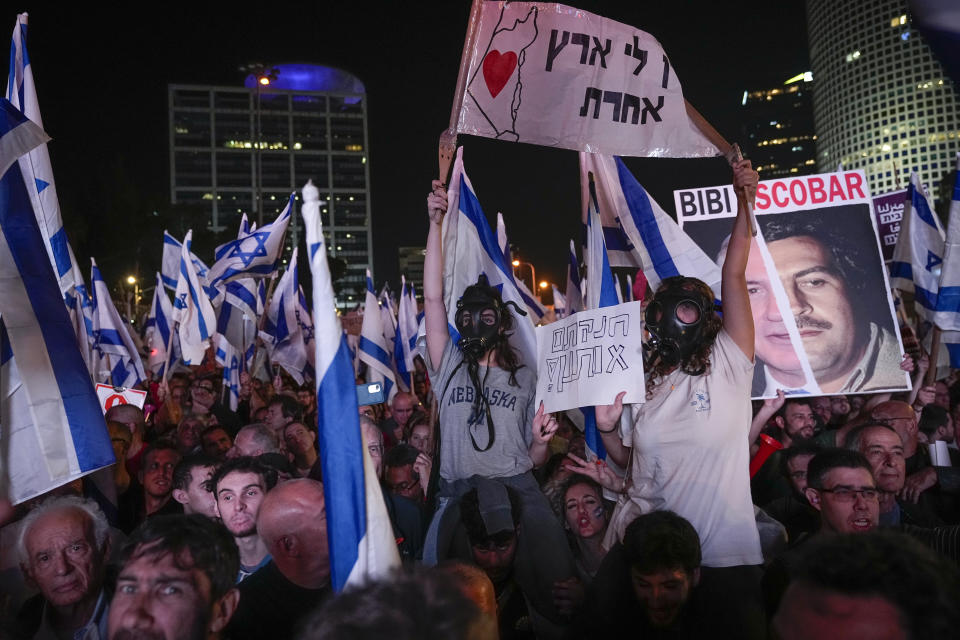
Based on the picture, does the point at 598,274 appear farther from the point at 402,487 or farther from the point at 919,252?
the point at 919,252

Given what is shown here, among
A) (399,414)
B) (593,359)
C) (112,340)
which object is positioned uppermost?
(112,340)

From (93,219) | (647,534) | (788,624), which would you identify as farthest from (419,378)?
(93,219)

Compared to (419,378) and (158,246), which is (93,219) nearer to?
(158,246)

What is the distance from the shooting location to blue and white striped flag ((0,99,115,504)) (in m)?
3.19

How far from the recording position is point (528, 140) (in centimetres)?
466

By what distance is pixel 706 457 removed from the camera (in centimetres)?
333

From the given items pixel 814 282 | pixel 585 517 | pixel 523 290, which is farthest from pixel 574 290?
pixel 585 517

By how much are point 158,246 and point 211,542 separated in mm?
38451

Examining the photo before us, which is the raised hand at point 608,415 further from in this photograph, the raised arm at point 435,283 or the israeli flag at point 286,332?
the israeli flag at point 286,332

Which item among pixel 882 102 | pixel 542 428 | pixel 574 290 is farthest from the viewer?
pixel 882 102

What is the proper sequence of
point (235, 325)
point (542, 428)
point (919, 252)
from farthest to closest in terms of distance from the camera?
point (235, 325) < point (919, 252) < point (542, 428)

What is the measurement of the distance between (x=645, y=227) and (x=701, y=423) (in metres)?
2.69

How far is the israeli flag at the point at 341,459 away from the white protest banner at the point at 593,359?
4.99 ft

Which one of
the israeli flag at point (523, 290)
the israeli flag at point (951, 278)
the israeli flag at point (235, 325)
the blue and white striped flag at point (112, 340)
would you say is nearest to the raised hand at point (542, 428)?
the israeli flag at point (523, 290)
